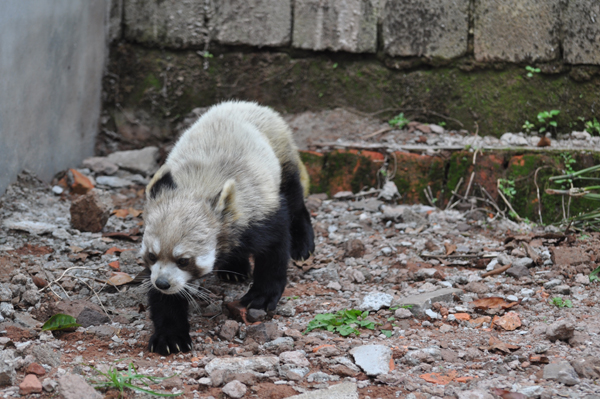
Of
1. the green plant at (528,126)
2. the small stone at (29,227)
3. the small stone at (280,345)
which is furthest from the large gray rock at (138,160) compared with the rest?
the green plant at (528,126)

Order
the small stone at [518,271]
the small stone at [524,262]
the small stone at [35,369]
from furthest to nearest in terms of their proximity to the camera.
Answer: the small stone at [524,262] → the small stone at [518,271] → the small stone at [35,369]

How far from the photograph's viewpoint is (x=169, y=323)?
3.46m

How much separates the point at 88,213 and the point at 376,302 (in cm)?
268

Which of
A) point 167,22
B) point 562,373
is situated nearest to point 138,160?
point 167,22

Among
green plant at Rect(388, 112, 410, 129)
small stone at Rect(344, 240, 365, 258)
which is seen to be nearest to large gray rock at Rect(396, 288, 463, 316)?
small stone at Rect(344, 240, 365, 258)

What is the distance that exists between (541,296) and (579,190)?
1.59 metres

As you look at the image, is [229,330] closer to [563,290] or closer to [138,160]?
[563,290]

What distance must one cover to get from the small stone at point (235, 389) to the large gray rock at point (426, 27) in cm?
458

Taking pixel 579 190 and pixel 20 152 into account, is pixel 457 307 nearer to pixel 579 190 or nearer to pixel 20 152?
pixel 579 190

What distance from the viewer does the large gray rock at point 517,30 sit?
5.97 m

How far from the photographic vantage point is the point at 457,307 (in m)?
3.72

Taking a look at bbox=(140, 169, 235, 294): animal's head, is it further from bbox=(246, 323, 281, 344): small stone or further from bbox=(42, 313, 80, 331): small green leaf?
bbox=(42, 313, 80, 331): small green leaf

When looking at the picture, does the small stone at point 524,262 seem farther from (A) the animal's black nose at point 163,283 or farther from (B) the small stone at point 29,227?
(B) the small stone at point 29,227

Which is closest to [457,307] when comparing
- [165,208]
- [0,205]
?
[165,208]
